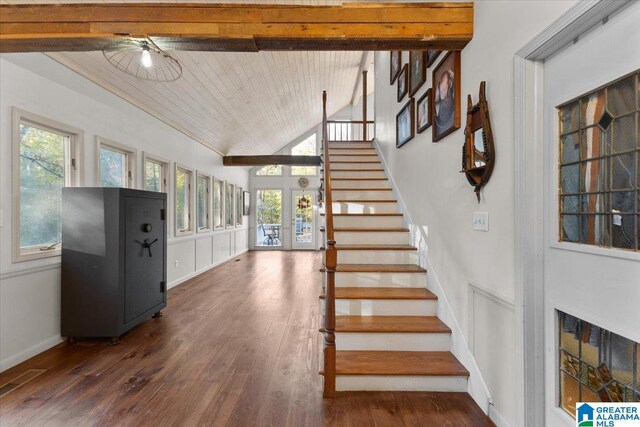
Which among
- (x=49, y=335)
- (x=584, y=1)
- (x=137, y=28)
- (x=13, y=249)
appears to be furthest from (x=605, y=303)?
(x=49, y=335)

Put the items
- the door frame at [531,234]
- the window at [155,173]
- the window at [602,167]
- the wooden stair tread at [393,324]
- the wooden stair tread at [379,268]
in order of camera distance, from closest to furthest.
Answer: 1. the window at [602,167]
2. the door frame at [531,234]
3. the wooden stair tread at [393,324]
4. the wooden stair tread at [379,268]
5. the window at [155,173]

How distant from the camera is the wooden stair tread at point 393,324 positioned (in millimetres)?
2352

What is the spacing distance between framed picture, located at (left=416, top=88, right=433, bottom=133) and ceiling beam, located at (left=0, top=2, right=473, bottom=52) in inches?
32.4

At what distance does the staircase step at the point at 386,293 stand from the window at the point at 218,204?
525cm

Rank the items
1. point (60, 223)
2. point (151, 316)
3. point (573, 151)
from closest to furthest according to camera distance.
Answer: point (573, 151), point (60, 223), point (151, 316)

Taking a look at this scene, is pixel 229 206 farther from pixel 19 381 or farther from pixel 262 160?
pixel 19 381

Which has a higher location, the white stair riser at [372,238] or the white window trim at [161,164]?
the white window trim at [161,164]

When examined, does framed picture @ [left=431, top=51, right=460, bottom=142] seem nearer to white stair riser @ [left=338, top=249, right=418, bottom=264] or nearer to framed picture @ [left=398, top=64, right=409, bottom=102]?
framed picture @ [left=398, top=64, right=409, bottom=102]

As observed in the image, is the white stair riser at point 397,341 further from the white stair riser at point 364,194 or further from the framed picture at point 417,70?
the framed picture at point 417,70

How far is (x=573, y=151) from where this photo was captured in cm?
142

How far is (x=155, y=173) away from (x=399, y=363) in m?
4.46

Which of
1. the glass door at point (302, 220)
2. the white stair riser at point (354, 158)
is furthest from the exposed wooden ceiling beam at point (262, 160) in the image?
the glass door at point (302, 220)

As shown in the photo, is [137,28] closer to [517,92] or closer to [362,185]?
[517,92]

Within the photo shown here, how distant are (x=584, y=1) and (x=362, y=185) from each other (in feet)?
11.2
